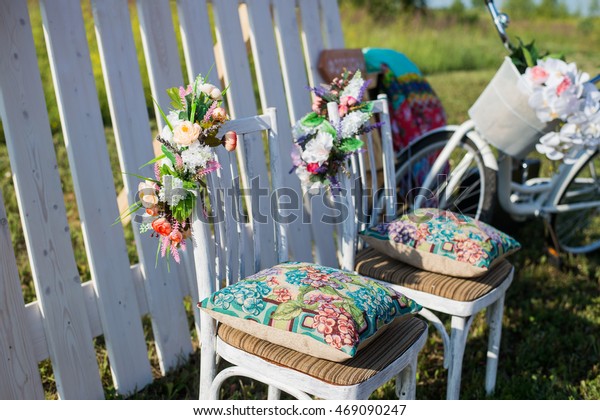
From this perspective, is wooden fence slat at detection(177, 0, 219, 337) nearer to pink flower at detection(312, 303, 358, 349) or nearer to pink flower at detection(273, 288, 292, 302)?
pink flower at detection(273, 288, 292, 302)

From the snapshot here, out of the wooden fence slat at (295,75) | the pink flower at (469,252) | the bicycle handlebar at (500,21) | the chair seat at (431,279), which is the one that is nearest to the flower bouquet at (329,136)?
the chair seat at (431,279)

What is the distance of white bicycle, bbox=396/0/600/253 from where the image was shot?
315cm

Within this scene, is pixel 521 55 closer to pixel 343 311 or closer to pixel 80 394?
pixel 343 311

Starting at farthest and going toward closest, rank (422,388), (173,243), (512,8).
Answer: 1. (512,8)
2. (422,388)
3. (173,243)

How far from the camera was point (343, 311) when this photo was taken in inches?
64.4

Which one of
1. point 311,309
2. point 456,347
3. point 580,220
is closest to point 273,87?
point 456,347

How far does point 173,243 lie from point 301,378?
517 millimetres

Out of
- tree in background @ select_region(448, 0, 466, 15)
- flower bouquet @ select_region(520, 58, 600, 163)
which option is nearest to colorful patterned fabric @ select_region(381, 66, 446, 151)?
flower bouquet @ select_region(520, 58, 600, 163)

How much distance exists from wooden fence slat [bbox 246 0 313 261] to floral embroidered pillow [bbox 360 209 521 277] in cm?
71

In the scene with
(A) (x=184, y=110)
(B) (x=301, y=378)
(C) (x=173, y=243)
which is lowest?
(B) (x=301, y=378)

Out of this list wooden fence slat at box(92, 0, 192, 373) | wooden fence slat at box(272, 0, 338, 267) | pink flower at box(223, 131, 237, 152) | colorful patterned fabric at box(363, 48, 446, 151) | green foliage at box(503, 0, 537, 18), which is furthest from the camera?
green foliage at box(503, 0, 537, 18)

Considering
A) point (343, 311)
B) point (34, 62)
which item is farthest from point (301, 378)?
point (34, 62)

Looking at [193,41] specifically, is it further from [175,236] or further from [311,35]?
[175,236]

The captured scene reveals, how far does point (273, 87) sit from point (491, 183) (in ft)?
3.95
